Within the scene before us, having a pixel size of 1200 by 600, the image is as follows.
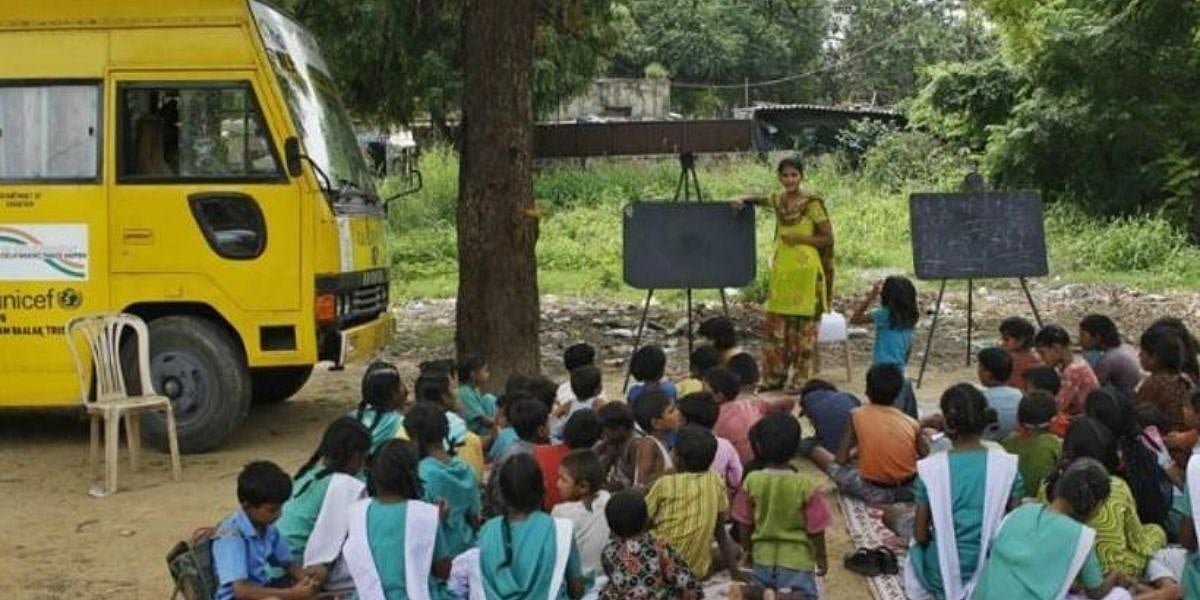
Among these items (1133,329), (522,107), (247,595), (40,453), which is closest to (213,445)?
(40,453)

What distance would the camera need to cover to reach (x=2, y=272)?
7.46 meters

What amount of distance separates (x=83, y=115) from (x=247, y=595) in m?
4.23

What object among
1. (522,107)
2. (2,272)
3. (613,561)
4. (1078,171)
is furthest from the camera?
(1078,171)

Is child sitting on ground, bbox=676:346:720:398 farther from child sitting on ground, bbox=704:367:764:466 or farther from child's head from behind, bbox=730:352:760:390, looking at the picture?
child sitting on ground, bbox=704:367:764:466

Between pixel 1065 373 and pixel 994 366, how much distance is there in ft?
1.96

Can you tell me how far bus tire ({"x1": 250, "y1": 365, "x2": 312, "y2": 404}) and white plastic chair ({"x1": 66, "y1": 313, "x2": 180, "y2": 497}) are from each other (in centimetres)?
152

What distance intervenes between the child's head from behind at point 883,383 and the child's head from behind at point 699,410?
854 mm

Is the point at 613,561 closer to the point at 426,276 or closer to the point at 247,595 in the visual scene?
the point at 247,595

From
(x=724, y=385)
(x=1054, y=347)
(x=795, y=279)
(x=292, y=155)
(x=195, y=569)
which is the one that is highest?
(x=292, y=155)

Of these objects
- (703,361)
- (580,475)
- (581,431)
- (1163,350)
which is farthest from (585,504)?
(1163,350)

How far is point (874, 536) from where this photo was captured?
5828 millimetres

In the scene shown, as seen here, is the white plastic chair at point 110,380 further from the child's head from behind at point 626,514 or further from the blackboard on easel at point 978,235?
the blackboard on easel at point 978,235

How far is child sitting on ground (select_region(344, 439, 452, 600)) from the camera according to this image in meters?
4.25

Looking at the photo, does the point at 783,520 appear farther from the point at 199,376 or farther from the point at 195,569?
the point at 199,376
